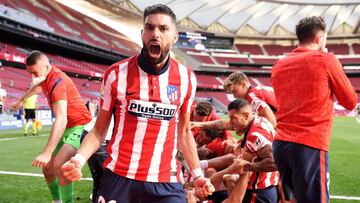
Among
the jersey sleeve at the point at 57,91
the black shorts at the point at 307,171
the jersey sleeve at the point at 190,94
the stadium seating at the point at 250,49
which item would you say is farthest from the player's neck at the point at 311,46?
the stadium seating at the point at 250,49

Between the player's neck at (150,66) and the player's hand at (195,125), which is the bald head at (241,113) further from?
the player's neck at (150,66)

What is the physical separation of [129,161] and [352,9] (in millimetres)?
65886

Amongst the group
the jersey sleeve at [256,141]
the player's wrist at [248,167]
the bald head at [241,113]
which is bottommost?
the player's wrist at [248,167]

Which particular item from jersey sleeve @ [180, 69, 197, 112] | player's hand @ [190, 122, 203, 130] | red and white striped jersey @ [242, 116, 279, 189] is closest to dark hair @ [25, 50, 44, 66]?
player's hand @ [190, 122, 203, 130]

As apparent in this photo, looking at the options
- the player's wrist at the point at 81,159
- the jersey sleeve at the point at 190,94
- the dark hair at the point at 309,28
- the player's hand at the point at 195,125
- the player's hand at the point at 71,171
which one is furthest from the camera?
the player's hand at the point at 195,125

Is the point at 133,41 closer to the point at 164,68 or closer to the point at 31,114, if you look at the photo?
the point at 31,114

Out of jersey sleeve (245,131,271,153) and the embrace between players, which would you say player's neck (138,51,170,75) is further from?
jersey sleeve (245,131,271,153)

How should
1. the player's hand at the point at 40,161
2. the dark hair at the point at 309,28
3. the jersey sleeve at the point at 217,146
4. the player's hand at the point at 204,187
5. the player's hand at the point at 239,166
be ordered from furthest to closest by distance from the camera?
the jersey sleeve at the point at 217,146 → the player's hand at the point at 239,166 → the player's hand at the point at 40,161 → the dark hair at the point at 309,28 → the player's hand at the point at 204,187

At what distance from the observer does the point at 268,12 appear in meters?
62.8

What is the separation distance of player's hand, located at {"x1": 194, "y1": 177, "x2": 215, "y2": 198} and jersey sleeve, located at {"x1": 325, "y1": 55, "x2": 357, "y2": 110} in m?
1.16

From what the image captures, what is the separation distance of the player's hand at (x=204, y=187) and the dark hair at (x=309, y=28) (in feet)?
4.63

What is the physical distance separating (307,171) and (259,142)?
87cm

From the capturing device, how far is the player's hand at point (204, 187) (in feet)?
8.35

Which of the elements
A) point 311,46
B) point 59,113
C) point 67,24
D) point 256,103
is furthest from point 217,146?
point 67,24
